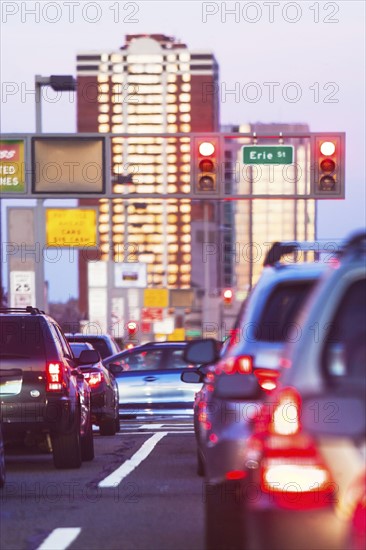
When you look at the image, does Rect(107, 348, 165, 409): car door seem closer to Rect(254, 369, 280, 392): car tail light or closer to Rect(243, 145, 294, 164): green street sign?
Rect(243, 145, 294, 164): green street sign

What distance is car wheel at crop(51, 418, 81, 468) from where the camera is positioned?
51.8 feet

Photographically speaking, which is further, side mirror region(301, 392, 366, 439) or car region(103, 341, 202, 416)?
car region(103, 341, 202, 416)

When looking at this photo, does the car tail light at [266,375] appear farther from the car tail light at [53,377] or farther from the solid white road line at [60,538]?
the car tail light at [53,377]

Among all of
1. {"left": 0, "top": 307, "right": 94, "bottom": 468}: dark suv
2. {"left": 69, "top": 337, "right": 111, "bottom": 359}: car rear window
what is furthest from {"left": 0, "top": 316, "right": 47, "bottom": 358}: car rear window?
{"left": 69, "top": 337, "right": 111, "bottom": 359}: car rear window

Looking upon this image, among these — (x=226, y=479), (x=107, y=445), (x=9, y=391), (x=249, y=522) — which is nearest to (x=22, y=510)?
(x=9, y=391)

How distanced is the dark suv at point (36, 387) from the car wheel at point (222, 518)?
25.2 feet

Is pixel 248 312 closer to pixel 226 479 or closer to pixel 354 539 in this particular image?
pixel 226 479

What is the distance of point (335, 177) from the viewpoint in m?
33.9

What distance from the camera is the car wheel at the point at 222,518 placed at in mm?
7095

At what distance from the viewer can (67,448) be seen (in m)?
15.8

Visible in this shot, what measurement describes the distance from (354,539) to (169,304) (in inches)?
4487

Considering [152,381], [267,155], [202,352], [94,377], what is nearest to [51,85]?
[267,155]

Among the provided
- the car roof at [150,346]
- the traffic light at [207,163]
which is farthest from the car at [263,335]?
the traffic light at [207,163]

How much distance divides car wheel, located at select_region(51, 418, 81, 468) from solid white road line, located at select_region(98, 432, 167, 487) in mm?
454
